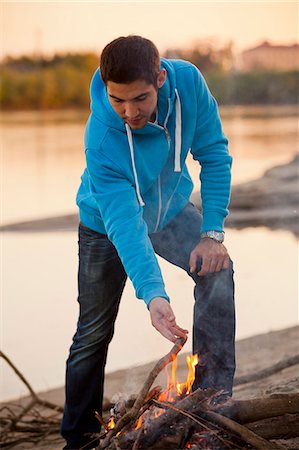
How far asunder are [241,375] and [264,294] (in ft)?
7.10

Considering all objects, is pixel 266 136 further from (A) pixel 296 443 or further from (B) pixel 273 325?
(A) pixel 296 443

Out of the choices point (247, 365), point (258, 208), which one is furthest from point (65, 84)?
point (247, 365)

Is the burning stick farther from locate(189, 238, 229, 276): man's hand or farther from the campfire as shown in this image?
locate(189, 238, 229, 276): man's hand

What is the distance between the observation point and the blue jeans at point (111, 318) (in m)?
3.52

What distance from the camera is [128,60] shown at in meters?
3.05

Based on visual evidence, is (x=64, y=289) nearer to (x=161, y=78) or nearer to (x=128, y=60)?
(x=161, y=78)

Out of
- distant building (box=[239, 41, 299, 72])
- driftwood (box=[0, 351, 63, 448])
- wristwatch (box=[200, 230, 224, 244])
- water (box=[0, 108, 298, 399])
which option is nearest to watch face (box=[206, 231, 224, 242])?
wristwatch (box=[200, 230, 224, 244])

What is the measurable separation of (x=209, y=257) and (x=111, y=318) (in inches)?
21.4

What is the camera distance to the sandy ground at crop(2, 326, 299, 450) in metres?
4.38

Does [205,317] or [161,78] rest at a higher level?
[161,78]

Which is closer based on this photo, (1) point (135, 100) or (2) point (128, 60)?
(2) point (128, 60)

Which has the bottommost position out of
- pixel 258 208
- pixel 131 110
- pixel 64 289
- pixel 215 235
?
pixel 258 208

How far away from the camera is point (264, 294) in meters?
7.36

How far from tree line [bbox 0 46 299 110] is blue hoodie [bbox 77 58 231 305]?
1252cm
